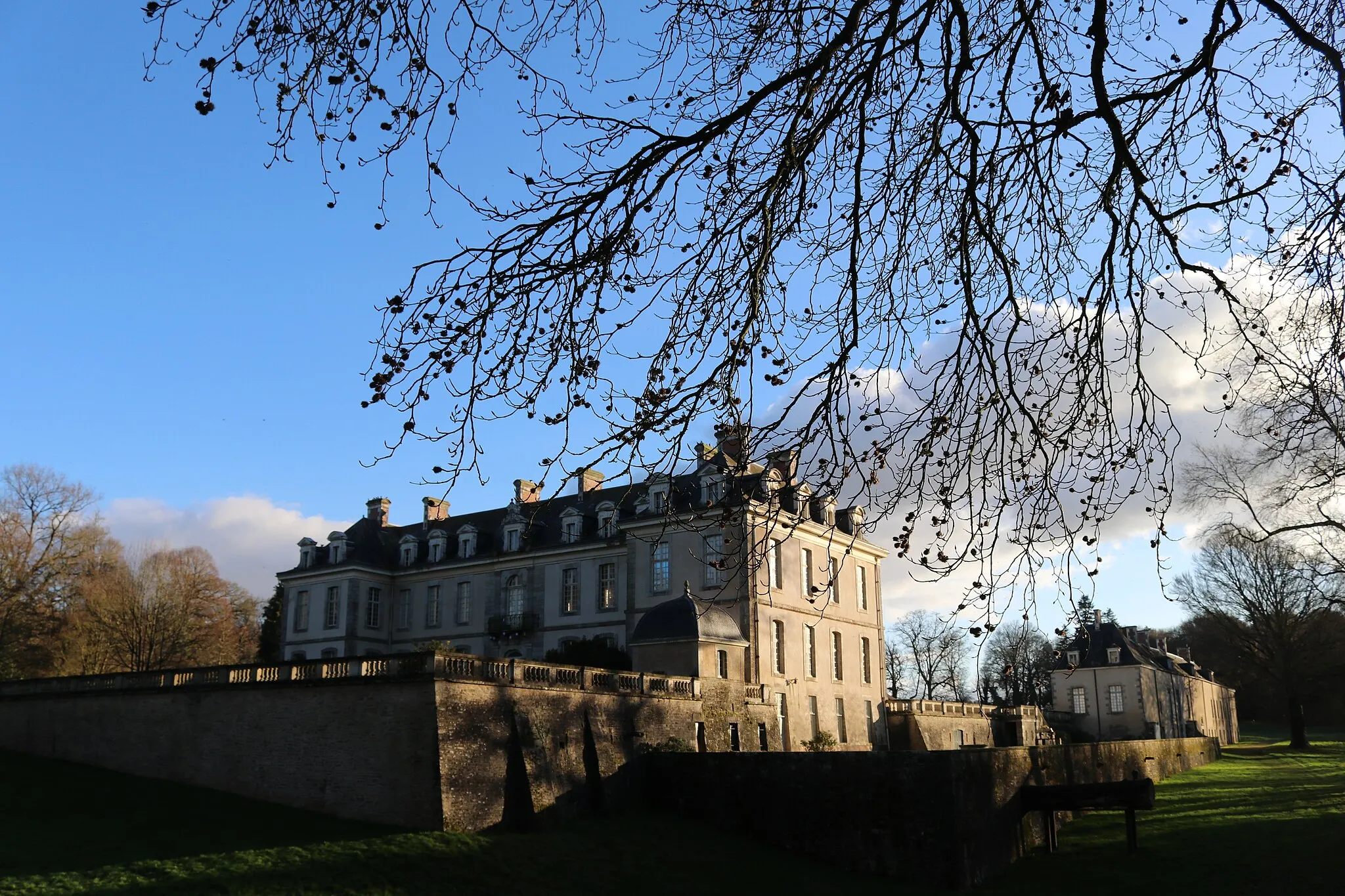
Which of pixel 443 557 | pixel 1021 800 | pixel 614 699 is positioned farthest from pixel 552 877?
pixel 443 557

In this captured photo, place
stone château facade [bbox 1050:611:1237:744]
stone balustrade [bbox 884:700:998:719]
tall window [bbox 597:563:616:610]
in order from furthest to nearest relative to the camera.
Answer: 1. stone château facade [bbox 1050:611:1237:744]
2. stone balustrade [bbox 884:700:998:719]
3. tall window [bbox 597:563:616:610]

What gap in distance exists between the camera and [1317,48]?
6359 mm

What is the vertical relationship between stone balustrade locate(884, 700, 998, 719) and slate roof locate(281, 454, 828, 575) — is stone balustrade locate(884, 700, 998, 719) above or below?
below

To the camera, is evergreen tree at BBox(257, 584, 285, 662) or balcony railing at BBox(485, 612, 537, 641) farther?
evergreen tree at BBox(257, 584, 285, 662)

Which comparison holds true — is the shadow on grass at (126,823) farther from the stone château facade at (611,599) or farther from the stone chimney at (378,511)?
the stone chimney at (378,511)

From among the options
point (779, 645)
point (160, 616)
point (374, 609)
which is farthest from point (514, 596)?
point (160, 616)

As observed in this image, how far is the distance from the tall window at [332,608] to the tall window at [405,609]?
2594 mm

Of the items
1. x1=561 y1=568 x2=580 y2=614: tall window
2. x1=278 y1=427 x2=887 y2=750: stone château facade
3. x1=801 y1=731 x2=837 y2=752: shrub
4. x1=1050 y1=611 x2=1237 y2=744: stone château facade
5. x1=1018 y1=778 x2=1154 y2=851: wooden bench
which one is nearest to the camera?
x1=1018 y1=778 x2=1154 y2=851: wooden bench

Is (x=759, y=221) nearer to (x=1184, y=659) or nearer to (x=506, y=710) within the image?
(x=506, y=710)

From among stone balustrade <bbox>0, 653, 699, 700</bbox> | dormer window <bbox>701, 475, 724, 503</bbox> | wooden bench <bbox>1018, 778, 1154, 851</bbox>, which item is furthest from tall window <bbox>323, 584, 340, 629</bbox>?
wooden bench <bbox>1018, 778, 1154, 851</bbox>

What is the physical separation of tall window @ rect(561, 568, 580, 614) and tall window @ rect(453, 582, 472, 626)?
18.3 feet

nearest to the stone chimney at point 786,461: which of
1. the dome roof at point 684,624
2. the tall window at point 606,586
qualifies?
the dome roof at point 684,624

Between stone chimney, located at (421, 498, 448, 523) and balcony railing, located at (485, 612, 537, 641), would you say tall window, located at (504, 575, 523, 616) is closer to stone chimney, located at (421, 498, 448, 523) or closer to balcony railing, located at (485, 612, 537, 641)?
balcony railing, located at (485, 612, 537, 641)

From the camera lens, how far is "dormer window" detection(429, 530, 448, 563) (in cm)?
4644
